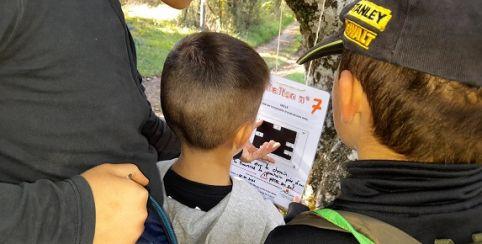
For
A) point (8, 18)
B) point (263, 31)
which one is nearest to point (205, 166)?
point (8, 18)

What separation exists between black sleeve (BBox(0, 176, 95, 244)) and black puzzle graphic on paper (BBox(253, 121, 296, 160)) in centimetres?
101

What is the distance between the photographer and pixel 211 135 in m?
1.56

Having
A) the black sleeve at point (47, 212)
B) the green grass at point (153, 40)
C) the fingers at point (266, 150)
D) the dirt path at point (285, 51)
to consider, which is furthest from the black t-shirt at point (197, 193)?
the dirt path at point (285, 51)

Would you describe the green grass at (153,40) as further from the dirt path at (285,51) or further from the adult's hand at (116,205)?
the adult's hand at (116,205)

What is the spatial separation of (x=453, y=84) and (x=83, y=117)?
81 cm

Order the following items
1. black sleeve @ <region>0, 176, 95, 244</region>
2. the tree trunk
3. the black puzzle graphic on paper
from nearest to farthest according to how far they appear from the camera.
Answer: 1. black sleeve @ <region>0, 176, 95, 244</region>
2. the black puzzle graphic on paper
3. the tree trunk

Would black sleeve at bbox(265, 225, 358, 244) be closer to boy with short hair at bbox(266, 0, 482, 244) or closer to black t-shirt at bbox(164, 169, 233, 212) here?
boy with short hair at bbox(266, 0, 482, 244)

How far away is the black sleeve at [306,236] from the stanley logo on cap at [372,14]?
465mm

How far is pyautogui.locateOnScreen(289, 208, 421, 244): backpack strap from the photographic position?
916mm

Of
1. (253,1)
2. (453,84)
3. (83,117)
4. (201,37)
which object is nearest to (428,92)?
(453,84)

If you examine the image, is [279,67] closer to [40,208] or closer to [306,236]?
[306,236]

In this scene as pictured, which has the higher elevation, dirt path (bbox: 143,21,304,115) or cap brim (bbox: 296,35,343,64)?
cap brim (bbox: 296,35,343,64)

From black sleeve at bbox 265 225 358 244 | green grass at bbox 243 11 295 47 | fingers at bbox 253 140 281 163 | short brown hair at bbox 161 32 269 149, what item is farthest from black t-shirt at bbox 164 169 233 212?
green grass at bbox 243 11 295 47

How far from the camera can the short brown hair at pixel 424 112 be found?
99cm
